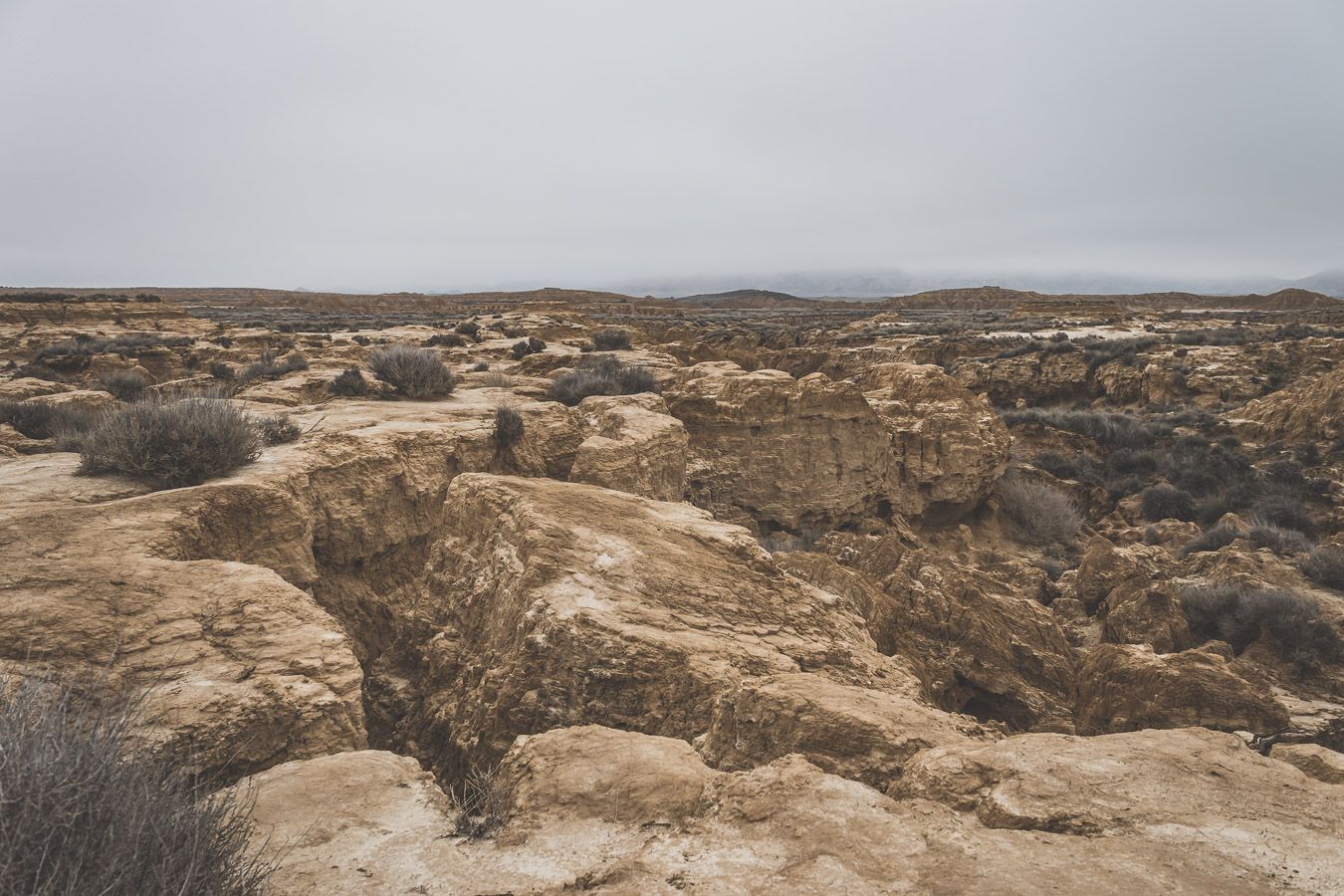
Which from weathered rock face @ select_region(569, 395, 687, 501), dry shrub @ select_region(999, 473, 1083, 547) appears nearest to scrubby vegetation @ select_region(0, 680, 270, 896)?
weathered rock face @ select_region(569, 395, 687, 501)

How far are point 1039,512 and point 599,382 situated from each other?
9993 millimetres

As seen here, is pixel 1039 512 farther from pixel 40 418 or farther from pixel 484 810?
pixel 40 418

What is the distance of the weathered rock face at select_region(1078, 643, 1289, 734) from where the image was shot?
16.2ft

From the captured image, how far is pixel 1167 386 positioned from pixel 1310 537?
15.4m

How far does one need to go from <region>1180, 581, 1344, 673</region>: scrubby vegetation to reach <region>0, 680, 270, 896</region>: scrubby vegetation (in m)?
10.1

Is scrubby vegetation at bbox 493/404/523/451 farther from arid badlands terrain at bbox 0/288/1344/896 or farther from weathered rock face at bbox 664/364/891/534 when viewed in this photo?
weathered rock face at bbox 664/364/891/534

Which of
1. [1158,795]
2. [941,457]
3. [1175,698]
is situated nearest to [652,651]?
[1158,795]

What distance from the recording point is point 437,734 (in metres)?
4.49

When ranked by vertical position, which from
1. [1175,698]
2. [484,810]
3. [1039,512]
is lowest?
[1039,512]

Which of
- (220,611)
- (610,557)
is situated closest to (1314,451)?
(610,557)

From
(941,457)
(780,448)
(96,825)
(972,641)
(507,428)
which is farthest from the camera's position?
(941,457)

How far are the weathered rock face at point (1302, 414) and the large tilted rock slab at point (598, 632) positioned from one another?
19.6 metres

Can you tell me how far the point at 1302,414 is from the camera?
17.6 meters

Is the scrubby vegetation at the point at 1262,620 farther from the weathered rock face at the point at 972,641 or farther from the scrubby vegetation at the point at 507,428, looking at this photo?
the scrubby vegetation at the point at 507,428
